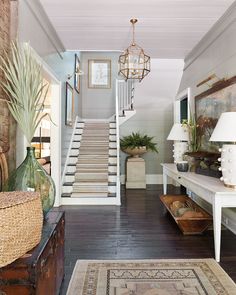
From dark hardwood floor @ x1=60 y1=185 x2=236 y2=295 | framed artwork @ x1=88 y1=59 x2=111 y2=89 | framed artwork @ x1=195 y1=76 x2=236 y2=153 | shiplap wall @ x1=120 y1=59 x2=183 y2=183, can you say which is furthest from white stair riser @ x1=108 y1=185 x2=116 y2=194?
framed artwork @ x1=88 y1=59 x2=111 y2=89

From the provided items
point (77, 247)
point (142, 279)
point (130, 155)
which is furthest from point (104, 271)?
point (130, 155)

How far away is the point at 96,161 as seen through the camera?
5.84 meters

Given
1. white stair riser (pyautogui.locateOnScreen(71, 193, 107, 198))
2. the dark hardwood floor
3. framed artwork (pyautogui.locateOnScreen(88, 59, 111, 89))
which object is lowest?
the dark hardwood floor

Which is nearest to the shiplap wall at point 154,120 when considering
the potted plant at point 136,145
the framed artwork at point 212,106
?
the potted plant at point 136,145

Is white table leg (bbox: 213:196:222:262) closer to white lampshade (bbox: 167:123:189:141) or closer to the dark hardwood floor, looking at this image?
the dark hardwood floor

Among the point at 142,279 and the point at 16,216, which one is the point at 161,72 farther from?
the point at 16,216

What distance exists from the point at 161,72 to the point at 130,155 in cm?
226

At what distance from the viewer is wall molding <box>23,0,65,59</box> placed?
9.67 ft

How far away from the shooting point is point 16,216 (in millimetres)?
1193

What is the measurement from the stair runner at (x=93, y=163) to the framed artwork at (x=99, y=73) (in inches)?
62.6

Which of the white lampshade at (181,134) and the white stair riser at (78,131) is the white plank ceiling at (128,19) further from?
the white stair riser at (78,131)

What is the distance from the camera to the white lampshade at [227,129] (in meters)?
2.43

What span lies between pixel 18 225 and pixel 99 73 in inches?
299

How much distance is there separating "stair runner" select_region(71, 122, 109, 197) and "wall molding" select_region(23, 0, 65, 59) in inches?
90.9
